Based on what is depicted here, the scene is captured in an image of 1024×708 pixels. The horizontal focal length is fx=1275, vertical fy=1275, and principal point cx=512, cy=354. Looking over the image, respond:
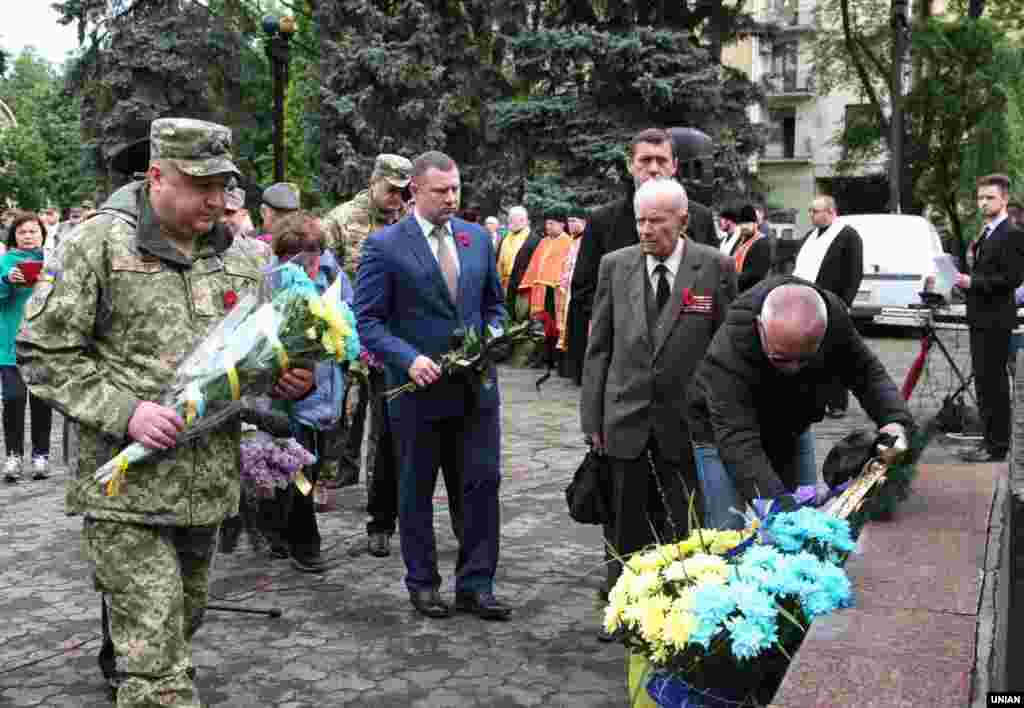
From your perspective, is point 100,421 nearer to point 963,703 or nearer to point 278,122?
point 963,703

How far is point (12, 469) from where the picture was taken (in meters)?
9.42

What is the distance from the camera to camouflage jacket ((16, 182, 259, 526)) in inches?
148

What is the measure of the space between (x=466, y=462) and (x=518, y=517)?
2062 mm

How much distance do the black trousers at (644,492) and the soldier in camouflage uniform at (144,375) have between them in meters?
2.01

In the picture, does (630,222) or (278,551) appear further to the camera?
(278,551)

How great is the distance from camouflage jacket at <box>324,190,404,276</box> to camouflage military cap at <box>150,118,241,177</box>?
15.3 ft

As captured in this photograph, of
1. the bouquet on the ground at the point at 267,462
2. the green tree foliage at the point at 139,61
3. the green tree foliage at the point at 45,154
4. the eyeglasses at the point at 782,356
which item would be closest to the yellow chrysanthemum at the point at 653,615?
the eyeglasses at the point at 782,356

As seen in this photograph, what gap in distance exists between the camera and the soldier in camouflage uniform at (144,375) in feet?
12.2

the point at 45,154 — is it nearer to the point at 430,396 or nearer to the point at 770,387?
the point at 430,396

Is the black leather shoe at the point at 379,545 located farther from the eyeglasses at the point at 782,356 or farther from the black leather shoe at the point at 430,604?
the eyeglasses at the point at 782,356

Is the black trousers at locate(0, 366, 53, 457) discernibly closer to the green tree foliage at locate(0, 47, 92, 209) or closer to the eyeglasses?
the eyeglasses

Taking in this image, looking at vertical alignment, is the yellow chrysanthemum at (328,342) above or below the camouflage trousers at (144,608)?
above

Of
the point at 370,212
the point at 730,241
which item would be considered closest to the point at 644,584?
the point at 370,212

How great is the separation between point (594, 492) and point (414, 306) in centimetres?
122
